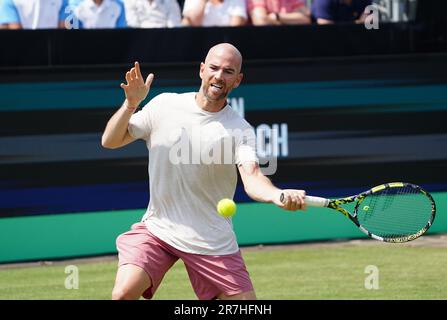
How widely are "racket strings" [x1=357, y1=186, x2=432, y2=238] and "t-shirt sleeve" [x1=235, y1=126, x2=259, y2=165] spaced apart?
696 millimetres

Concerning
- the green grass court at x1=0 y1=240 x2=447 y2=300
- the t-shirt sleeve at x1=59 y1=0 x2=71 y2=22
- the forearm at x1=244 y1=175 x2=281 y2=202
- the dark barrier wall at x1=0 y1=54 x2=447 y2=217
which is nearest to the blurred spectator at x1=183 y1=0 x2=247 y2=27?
the dark barrier wall at x1=0 y1=54 x2=447 y2=217

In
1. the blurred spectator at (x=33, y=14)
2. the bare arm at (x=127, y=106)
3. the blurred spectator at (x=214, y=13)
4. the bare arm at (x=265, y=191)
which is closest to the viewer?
the bare arm at (x=265, y=191)

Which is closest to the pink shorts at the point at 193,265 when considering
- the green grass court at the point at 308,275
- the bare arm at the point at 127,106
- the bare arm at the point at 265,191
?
the bare arm at the point at 265,191

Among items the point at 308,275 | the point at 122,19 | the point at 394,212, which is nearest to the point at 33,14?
the point at 122,19

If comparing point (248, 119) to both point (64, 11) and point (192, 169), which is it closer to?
point (64, 11)

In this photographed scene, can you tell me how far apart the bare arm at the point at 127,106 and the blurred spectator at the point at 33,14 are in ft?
12.9

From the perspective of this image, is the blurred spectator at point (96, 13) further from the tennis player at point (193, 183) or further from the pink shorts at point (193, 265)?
the pink shorts at point (193, 265)

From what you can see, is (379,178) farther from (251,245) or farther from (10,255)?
(10,255)

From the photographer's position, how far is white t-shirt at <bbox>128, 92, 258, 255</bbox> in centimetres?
636

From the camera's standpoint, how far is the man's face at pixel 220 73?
6305mm

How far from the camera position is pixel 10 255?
390 inches

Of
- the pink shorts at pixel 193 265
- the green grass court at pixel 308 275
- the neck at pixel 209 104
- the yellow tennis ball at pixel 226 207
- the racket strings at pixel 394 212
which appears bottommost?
the green grass court at pixel 308 275

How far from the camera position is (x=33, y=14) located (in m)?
10.1
